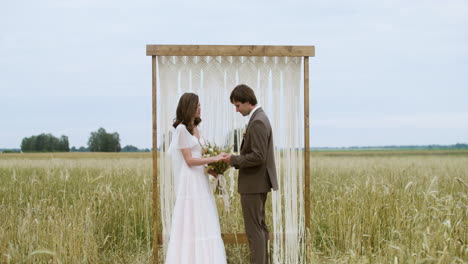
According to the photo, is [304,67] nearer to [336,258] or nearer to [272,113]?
[272,113]

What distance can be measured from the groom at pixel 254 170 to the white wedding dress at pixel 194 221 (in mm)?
321

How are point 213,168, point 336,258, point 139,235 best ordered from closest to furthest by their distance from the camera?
point 213,168 → point 336,258 → point 139,235

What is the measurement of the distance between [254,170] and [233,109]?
2.75 ft

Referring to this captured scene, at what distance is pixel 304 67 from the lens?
4922mm

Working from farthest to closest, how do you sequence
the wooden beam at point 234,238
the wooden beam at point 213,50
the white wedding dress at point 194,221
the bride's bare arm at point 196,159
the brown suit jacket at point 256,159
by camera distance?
the wooden beam at point 234,238 → the wooden beam at point 213,50 → the white wedding dress at point 194,221 → the bride's bare arm at point 196,159 → the brown suit jacket at point 256,159

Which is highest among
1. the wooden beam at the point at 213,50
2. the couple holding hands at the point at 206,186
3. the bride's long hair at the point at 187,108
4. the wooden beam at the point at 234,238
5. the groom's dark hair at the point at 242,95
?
the wooden beam at the point at 213,50

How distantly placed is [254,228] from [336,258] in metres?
1.64

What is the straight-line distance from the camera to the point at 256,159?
4.11 m

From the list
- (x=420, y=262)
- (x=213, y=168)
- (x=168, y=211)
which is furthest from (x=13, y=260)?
(x=420, y=262)

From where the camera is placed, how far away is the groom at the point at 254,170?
4.19 meters

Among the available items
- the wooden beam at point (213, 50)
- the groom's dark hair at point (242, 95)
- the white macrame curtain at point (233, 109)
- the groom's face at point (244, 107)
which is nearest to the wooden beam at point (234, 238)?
the white macrame curtain at point (233, 109)

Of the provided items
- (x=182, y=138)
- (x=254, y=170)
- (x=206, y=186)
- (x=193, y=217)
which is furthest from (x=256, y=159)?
(x=193, y=217)

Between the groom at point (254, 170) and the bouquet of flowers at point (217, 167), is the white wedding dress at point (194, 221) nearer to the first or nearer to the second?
the bouquet of flowers at point (217, 167)

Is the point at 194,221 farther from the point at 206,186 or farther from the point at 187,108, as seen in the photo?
the point at 187,108
